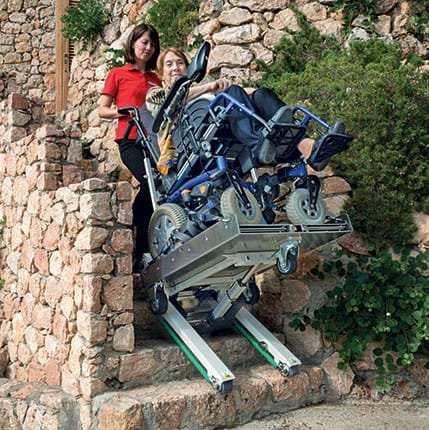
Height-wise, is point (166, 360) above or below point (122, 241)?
below

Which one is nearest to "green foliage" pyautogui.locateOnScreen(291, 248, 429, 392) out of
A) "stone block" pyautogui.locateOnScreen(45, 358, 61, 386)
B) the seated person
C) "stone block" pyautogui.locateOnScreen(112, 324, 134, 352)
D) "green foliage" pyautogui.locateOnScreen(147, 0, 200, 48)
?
the seated person

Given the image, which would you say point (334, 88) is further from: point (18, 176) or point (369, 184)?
point (18, 176)

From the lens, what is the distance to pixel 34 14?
8922 millimetres

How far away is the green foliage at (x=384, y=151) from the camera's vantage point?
3.67 metres

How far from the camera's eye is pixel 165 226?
315 cm

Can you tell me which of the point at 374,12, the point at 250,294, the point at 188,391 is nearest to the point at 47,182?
the point at 250,294

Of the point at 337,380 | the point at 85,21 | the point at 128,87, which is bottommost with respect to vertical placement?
the point at 337,380

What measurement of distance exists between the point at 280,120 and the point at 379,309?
1404 millimetres

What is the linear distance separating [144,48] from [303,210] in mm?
1819

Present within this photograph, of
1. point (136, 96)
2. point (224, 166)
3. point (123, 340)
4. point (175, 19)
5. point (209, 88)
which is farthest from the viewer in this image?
Result: point (175, 19)

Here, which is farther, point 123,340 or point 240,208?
point 123,340

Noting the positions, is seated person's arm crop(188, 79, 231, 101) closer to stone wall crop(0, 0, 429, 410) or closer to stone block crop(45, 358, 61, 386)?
stone wall crop(0, 0, 429, 410)

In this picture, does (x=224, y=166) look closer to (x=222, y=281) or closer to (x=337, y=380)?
(x=222, y=281)

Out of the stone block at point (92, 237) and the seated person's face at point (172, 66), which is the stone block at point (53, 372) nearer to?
the stone block at point (92, 237)
